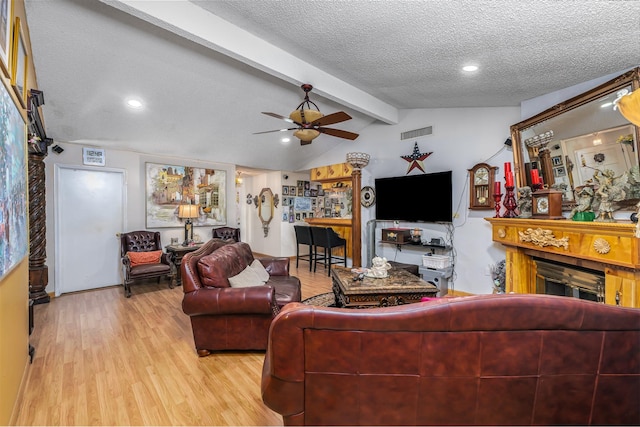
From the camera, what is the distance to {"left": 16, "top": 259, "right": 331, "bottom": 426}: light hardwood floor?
5.73 ft

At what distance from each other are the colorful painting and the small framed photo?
5.42 meters

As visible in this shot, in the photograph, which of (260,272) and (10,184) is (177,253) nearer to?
(260,272)

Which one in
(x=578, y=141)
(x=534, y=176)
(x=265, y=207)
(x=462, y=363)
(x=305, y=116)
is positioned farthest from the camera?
(x=265, y=207)

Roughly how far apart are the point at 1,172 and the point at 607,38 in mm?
3690

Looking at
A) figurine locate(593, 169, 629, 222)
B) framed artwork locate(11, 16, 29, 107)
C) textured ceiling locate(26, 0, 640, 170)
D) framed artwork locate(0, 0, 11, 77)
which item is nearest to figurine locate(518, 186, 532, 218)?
figurine locate(593, 169, 629, 222)

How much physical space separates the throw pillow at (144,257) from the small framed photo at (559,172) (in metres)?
5.51

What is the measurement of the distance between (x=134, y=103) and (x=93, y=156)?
1.51 metres

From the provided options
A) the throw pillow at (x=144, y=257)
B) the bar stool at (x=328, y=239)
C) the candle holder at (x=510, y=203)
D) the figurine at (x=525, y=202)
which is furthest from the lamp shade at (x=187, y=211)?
the figurine at (x=525, y=202)

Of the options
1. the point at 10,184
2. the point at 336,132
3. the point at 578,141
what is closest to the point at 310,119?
the point at 336,132

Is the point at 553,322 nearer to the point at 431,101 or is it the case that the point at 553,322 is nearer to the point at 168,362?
the point at 168,362

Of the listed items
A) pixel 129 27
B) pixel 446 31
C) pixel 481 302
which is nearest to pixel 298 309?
pixel 481 302

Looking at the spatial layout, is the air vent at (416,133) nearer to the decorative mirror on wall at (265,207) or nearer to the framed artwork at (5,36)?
the decorative mirror on wall at (265,207)

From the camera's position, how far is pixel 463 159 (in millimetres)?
4164

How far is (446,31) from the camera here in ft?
6.75
